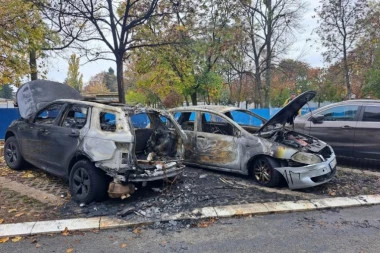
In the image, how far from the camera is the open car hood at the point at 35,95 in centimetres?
625

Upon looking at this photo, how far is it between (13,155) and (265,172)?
557 centimetres

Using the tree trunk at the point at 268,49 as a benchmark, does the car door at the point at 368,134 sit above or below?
below

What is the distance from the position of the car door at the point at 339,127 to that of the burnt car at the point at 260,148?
4.55 ft

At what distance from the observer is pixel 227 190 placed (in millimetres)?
5441

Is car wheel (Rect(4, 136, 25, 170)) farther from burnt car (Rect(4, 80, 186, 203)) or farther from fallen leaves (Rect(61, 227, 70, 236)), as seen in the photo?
fallen leaves (Rect(61, 227, 70, 236))

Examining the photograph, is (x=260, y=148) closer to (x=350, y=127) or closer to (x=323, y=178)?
(x=323, y=178)

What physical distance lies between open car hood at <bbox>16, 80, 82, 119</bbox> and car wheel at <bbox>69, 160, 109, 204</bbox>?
2293 millimetres

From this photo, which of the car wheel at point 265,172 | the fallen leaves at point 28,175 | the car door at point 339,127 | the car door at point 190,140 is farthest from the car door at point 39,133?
the car door at point 339,127

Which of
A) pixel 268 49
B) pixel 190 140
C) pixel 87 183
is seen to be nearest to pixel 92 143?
pixel 87 183

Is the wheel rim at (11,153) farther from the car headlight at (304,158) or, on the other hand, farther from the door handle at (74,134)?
the car headlight at (304,158)

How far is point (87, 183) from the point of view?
15.1ft

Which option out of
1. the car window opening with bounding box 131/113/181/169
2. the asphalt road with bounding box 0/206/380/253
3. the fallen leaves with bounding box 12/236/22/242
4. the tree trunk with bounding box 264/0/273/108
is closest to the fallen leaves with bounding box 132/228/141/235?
the asphalt road with bounding box 0/206/380/253

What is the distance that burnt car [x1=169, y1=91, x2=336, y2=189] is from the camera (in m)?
5.31

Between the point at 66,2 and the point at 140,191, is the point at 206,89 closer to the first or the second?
the point at 66,2
